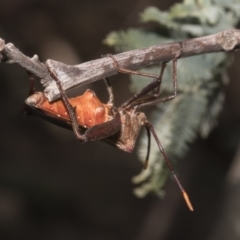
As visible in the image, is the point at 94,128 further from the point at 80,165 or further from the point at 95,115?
the point at 80,165

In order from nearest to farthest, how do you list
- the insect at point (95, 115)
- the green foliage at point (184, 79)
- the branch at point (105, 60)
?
1. the branch at point (105, 60)
2. the insect at point (95, 115)
3. the green foliage at point (184, 79)

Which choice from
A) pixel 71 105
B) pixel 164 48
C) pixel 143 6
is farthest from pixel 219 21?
pixel 143 6

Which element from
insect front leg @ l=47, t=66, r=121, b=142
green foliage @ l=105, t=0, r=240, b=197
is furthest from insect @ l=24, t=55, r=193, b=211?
green foliage @ l=105, t=0, r=240, b=197

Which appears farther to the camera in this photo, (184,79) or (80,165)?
A: (80,165)

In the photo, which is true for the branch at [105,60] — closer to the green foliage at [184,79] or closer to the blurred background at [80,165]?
the green foliage at [184,79]

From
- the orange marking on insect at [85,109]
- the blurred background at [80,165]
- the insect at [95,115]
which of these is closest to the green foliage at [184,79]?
the insect at [95,115]

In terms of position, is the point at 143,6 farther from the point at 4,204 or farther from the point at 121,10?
the point at 4,204

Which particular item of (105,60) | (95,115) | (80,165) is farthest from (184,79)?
(80,165)
